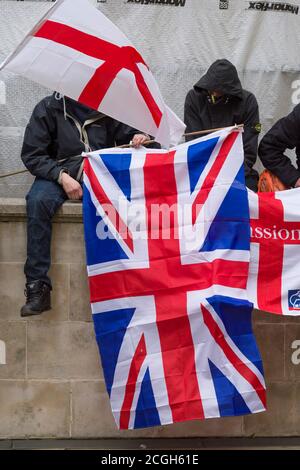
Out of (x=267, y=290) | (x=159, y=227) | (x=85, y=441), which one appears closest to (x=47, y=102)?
(x=159, y=227)

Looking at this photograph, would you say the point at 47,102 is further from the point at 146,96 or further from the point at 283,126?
the point at 283,126

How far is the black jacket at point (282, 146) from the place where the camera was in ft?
20.0

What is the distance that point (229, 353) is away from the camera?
17.7ft

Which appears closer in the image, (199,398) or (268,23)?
(199,398)

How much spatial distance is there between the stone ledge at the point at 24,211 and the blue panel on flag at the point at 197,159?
885mm

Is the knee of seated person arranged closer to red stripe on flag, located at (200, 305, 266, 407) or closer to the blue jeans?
the blue jeans

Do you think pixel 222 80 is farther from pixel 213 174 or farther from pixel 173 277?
pixel 173 277

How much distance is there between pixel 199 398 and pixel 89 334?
1.01m

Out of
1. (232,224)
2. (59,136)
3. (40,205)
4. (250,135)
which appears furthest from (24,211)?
(250,135)

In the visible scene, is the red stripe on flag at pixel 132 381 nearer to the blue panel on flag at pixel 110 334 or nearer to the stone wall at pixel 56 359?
the blue panel on flag at pixel 110 334

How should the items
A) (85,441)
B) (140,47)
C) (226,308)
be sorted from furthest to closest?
(140,47) < (85,441) < (226,308)

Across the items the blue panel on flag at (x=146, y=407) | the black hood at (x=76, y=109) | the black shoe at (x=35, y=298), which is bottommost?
the blue panel on flag at (x=146, y=407)

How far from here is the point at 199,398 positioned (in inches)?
213

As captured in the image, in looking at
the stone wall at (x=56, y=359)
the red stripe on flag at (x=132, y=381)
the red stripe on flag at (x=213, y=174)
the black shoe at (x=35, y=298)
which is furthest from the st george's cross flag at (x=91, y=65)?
the red stripe on flag at (x=132, y=381)
